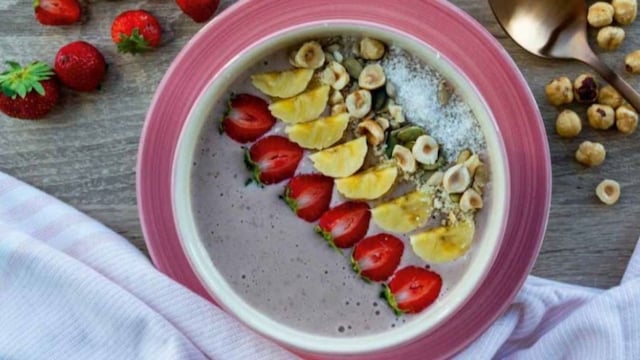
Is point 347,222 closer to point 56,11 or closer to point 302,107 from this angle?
point 302,107

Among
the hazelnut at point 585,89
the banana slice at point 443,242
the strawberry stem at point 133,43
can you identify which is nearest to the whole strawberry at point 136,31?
the strawberry stem at point 133,43

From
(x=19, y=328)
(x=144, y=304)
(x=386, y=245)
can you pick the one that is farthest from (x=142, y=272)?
(x=386, y=245)

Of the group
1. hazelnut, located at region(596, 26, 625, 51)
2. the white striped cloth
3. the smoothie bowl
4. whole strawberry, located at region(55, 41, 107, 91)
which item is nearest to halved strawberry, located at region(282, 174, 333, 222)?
the smoothie bowl

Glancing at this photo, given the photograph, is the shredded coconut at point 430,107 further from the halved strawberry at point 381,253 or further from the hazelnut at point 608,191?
the hazelnut at point 608,191

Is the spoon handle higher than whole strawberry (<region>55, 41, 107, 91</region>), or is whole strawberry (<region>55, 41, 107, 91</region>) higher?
the spoon handle

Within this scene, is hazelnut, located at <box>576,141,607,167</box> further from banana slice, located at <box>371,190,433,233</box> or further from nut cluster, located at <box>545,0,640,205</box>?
banana slice, located at <box>371,190,433,233</box>

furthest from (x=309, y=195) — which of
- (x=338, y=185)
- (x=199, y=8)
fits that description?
(x=199, y=8)
